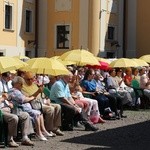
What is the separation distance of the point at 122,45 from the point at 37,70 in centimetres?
2446

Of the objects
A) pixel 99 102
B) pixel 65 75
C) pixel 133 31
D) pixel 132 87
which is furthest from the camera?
pixel 133 31

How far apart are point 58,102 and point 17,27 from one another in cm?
2032

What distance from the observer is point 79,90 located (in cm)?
1381

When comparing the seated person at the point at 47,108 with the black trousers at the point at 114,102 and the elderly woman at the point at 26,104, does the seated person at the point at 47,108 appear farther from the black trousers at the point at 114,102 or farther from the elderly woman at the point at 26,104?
the black trousers at the point at 114,102

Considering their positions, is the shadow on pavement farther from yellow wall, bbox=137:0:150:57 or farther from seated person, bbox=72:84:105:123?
yellow wall, bbox=137:0:150:57

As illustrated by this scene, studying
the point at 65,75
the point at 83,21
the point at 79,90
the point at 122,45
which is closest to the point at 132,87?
the point at 79,90

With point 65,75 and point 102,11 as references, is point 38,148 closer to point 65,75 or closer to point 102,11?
point 65,75

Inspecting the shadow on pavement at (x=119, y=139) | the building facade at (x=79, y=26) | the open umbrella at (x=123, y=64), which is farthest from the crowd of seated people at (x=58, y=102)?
the building facade at (x=79, y=26)

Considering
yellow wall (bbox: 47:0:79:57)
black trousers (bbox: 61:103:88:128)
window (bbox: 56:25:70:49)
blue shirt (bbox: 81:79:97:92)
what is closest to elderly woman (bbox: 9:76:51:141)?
black trousers (bbox: 61:103:88:128)

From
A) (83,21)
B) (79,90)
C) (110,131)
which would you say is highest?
(83,21)

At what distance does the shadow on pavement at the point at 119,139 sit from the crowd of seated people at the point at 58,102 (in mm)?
611

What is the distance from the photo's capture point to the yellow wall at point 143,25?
3625 cm

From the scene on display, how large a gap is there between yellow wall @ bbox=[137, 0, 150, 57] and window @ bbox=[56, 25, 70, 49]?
5.65 metres

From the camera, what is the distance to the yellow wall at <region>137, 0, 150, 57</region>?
119 feet
